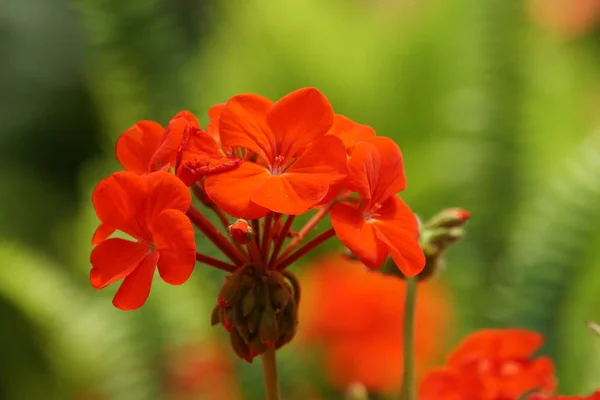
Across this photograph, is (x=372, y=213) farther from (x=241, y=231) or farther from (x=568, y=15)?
(x=568, y=15)

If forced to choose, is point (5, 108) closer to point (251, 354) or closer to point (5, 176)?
point (5, 176)

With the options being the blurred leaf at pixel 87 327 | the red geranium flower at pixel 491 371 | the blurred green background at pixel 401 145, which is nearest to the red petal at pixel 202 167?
the red geranium flower at pixel 491 371

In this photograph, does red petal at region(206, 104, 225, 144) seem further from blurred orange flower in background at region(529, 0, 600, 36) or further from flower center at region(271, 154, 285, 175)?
blurred orange flower in background at region(529, 0, 600, 36)

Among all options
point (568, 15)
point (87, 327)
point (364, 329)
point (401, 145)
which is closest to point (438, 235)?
point (364, 329)

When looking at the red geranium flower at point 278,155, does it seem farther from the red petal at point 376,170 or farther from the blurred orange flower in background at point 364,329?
the blurred orange flower in background at point 364,329

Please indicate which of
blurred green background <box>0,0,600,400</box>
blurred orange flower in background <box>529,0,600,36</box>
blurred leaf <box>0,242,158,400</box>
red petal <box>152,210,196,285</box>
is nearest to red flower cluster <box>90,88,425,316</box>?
red petal <box>152,210,196,285</box>

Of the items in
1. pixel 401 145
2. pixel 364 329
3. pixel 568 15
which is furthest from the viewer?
pixel 568 15
